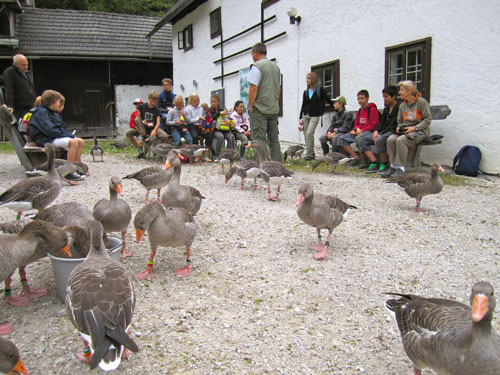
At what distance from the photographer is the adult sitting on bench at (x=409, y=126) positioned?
879cm

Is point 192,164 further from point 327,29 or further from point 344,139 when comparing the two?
point 327,29

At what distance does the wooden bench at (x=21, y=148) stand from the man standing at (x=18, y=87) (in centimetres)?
91

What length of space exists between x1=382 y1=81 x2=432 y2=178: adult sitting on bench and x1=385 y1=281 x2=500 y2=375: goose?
6.67 m

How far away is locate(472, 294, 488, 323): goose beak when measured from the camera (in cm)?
212

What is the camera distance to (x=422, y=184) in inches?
253

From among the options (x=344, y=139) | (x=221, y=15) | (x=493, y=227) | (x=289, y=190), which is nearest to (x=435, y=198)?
(x=493, y=227)

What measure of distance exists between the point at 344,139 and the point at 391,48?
8.80 feet

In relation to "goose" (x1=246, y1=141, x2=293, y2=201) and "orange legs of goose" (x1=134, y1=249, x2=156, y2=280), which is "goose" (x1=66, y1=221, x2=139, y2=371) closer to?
"orange legs of goose" (x1=134, y1=249, x2=156, y2=280)

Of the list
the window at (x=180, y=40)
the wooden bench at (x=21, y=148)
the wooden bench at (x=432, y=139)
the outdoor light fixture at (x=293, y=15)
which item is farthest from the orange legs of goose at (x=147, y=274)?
the window at (x=180, y=40)

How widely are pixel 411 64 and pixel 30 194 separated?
9314 mm

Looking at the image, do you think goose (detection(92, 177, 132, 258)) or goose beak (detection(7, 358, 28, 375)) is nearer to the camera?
goose beak (detection(7, 358, 28, 375))

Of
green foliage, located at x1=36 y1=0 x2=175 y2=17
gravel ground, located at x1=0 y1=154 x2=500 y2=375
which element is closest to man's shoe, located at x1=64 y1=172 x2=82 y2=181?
gravel ground, located at x1=0 y1=154 x2=500 y2=375

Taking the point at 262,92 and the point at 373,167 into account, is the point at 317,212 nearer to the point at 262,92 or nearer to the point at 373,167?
the point at 262,92

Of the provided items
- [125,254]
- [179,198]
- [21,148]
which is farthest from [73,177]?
[125,254]
